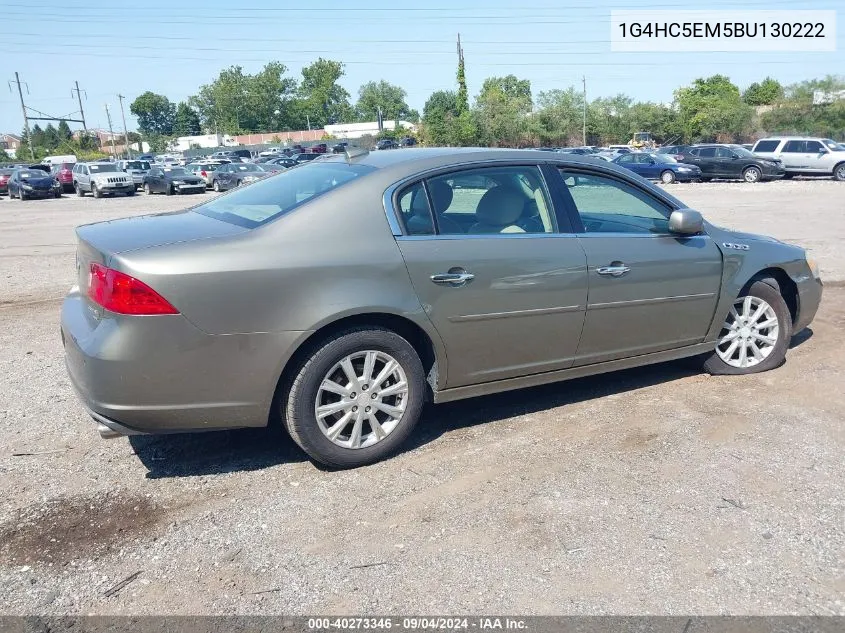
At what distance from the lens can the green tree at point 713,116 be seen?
5841 centimetres

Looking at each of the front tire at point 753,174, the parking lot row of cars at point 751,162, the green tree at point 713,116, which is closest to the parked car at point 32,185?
the parking lot row of cars at point 751,162

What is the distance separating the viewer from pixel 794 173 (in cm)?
3000

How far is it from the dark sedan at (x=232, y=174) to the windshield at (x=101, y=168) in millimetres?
4467

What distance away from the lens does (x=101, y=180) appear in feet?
105

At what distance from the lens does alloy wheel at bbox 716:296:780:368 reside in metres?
5.19

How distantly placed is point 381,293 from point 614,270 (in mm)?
1543

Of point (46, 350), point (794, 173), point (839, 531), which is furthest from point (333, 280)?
point (794, 173)

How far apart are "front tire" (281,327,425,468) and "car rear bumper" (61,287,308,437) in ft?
0.53

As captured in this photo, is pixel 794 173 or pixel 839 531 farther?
pixel 794 173

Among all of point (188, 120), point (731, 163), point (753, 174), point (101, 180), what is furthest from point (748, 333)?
point (188, 120)

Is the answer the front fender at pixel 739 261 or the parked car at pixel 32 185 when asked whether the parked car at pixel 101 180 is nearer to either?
the parked car at pixel 32 185

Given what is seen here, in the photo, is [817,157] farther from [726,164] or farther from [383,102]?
[383,102]

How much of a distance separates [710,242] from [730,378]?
3.39ft

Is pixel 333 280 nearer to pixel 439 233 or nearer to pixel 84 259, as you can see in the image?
pixel 439 233
